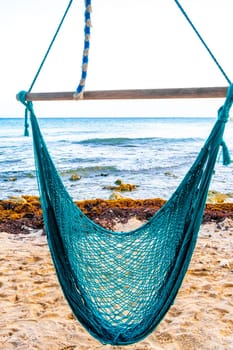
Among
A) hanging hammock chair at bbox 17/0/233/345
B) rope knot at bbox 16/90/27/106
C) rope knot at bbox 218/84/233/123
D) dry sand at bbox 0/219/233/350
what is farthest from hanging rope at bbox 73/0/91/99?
dry sand at bbox 0/219/233/350

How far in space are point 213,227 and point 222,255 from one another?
2.95ft

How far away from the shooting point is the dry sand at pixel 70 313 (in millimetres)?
2211

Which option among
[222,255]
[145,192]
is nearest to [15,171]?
[145,192]

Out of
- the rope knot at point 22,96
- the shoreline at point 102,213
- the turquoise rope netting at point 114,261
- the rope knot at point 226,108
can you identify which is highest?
the rope knot at point 226,108

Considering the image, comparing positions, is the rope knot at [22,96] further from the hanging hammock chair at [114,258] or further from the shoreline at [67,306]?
the shoreline at [67,306]

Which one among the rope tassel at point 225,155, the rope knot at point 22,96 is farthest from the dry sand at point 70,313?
the rope knot at point 22,96

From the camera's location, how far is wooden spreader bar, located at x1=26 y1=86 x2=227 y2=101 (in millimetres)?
1425

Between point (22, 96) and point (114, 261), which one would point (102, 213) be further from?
point (22, 96)

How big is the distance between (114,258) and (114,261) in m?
0.02

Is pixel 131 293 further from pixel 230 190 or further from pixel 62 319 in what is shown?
pixel 230 190

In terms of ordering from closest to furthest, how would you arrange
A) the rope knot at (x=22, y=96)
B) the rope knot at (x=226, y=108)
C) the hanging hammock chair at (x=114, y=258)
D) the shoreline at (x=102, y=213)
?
the rope knot at (x=226, y=108) < the hanging hammock chair at (x=114, y=258) < the rope knot at (x=22, y=96) < the shoreline at (x=102, y=213)

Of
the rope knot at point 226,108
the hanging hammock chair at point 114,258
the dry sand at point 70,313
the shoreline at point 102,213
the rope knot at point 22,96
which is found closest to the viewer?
the rope knot at point 226,108

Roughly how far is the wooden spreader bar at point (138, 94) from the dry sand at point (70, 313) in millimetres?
1376

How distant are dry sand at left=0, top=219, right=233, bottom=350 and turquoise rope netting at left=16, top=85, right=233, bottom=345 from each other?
0.45 metres
